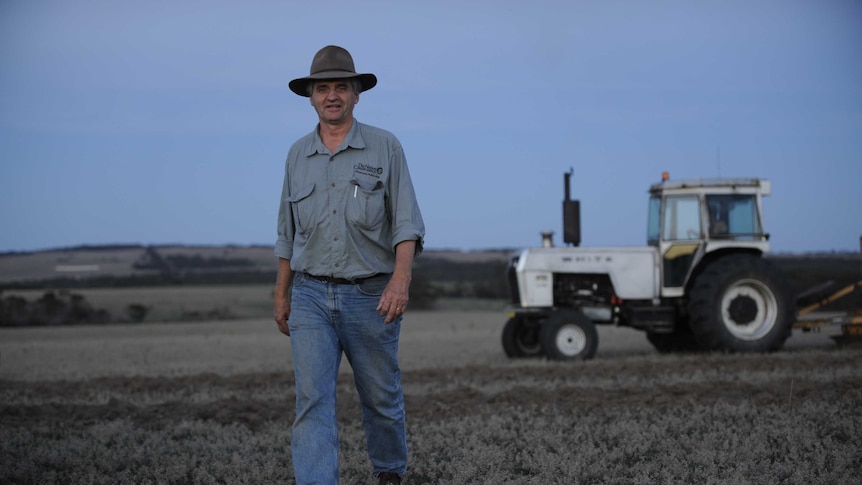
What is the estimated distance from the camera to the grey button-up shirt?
4793mm

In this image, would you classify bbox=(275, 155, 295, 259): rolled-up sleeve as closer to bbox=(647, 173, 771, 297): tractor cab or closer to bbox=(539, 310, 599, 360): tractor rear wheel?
bbox=(539, 310, 599, 360): tractor rear wheel

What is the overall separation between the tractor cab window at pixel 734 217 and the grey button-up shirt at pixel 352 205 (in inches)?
399

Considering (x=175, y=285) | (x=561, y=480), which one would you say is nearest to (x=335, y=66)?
(x=561, y=480)

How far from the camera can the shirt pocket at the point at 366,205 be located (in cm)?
479

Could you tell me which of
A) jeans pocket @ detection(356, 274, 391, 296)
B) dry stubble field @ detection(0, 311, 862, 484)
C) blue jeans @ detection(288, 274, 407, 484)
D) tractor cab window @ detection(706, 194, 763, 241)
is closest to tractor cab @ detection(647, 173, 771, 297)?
tractor cab window @ detection(706, 194, 763, 241)

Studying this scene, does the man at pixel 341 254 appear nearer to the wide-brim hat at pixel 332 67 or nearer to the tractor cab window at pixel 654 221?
the wide-brim hat at pixel 332 67

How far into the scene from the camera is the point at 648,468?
5.67 meters

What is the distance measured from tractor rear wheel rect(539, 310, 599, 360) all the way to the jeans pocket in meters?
9.28

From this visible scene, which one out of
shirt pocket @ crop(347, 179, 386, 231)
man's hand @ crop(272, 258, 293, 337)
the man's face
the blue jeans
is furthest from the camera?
man's hand @ crop(272, 258, 293, 337)

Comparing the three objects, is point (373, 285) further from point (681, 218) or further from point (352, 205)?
point (681, 218)

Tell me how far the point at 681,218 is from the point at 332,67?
33.7ft

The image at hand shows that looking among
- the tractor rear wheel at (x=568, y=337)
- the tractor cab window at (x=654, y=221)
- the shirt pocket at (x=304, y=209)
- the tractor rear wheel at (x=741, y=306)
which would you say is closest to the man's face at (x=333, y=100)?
the shirt pocket at (x=304, y=209)

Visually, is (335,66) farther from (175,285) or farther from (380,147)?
(175,285)

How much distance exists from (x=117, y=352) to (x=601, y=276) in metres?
9.90
